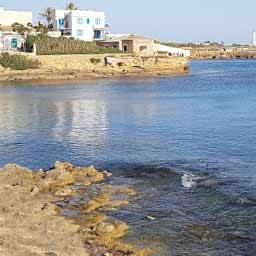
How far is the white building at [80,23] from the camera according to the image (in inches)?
3954

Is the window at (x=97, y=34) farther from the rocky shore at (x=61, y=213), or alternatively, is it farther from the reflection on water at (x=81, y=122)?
the rocky shore at (x=61, y=213)

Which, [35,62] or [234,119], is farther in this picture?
[35,62]

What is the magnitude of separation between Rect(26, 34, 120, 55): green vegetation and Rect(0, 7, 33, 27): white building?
15.4m

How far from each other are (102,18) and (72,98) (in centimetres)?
5034

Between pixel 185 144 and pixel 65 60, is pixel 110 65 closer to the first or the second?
pixel 65 60

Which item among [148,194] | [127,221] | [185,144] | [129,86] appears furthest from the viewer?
[129,86]

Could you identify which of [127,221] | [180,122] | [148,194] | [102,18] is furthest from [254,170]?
[102,18]

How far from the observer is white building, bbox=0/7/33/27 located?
4136 inches

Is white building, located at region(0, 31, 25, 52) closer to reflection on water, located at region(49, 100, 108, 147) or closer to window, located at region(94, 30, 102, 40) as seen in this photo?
window, located at region(94, 30, 102, 40)

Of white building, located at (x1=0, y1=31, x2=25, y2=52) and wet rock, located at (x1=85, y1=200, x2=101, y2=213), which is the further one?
white building, located at (x1=0, y1=31, x2=25, y2=52)

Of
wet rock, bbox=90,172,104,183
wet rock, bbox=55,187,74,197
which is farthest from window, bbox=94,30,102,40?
wet rock, bbox=55,187,74,197

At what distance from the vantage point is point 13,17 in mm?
105625

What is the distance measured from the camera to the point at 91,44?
95.7m

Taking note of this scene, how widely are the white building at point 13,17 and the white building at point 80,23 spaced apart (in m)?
5.81
